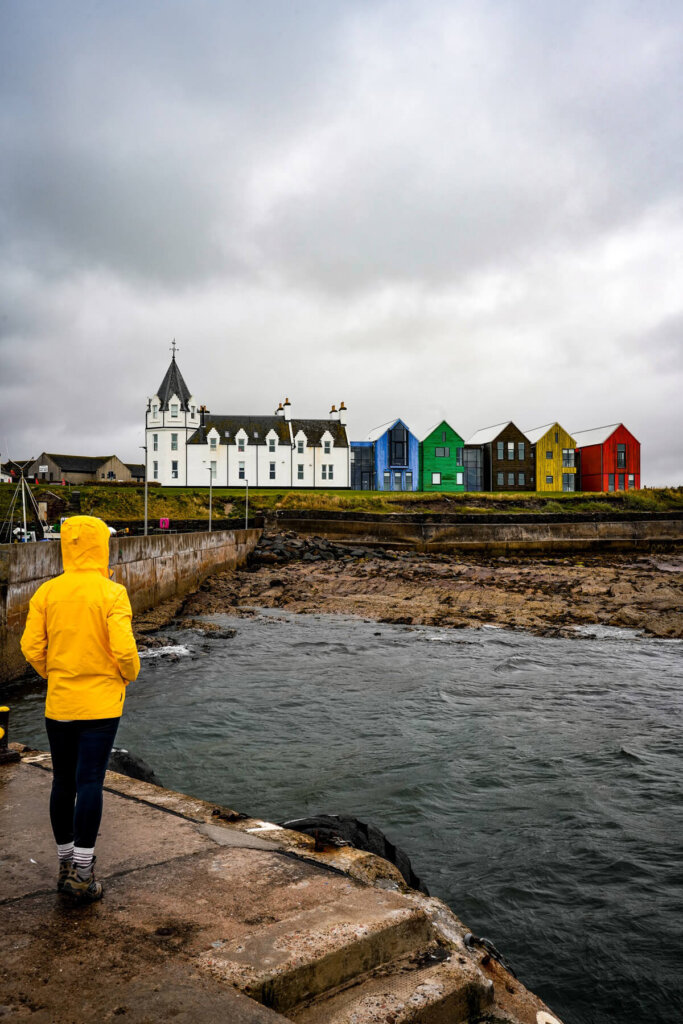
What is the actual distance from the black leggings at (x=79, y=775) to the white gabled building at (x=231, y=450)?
56.9m

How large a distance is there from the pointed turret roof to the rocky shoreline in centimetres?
2961

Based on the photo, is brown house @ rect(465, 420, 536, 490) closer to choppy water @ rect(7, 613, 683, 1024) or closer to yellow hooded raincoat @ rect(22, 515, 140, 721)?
choppy water @ rect(7, 613, 683, 1024)

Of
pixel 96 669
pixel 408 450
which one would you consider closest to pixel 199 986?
pixel 96 669

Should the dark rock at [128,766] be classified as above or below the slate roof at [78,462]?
below

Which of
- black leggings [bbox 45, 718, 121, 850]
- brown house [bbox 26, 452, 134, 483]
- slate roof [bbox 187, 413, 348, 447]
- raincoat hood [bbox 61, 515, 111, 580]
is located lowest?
black leggings [bbox 45, 718, 121, 850]

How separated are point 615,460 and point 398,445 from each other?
2000cm

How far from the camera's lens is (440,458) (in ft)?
201

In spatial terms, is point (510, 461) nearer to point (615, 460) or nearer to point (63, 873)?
point (615, 460)

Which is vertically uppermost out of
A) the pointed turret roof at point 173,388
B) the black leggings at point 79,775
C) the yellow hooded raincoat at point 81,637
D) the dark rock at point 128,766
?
the pointed turret roof at point 173,388

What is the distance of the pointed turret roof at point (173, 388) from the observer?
200 ft

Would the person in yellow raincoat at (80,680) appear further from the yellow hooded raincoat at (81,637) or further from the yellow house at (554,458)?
the yellow house at (554,458)

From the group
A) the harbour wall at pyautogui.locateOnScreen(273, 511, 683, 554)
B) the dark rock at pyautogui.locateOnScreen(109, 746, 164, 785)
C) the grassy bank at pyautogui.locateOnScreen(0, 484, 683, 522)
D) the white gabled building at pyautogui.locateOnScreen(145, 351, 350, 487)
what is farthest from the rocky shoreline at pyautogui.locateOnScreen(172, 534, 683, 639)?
the white gabled building at pyautogui.locateOnScreen(145, 351, 350, 487)

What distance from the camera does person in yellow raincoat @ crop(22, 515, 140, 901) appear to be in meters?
3.59

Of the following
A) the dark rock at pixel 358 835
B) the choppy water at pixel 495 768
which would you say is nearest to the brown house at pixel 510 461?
the choppy water at pixel 495 768
